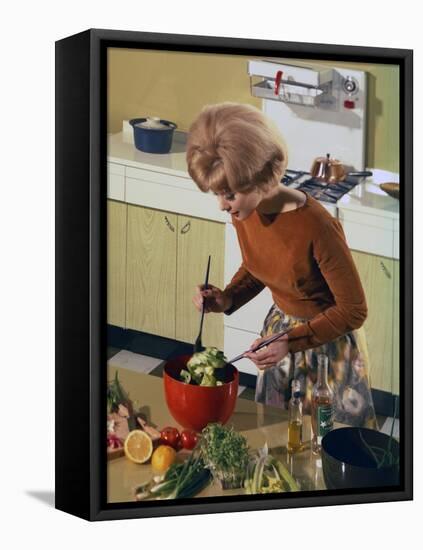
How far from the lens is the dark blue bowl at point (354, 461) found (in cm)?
561

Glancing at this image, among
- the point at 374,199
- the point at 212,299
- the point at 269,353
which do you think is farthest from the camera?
the point at 374,199

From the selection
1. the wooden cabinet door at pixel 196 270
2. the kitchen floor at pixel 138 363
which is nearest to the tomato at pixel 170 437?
the kitchen floor at pixel 138 363

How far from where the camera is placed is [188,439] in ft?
17.7

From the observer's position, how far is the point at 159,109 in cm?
529

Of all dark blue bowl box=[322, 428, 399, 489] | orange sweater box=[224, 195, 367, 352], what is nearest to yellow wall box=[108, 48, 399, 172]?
orange sweater box=[224, 195, 367, 352]

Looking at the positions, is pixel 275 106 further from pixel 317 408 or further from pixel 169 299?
pixel 317 408

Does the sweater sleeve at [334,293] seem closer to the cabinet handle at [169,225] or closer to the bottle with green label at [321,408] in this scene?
the bottle with green label at [321,408]

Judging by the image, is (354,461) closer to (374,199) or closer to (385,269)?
(385,269)

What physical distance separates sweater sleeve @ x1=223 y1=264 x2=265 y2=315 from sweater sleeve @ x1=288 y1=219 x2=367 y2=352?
238 millimetres

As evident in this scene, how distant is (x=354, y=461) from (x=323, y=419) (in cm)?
23

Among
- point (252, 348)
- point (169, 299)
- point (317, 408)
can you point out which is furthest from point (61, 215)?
point (317, 408)

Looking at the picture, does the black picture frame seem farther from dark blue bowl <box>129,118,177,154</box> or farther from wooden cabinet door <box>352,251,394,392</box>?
wooden cabinet door <box>352,251,394,392</box>

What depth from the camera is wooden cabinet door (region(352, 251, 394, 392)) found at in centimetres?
568

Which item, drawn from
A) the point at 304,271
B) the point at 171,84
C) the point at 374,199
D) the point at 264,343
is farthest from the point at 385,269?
the point at 171,84
